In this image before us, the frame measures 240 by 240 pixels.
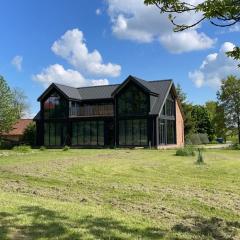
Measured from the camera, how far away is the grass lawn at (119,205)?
317 inches

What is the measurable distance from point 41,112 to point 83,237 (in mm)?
42875

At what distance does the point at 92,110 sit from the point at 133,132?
554 cm

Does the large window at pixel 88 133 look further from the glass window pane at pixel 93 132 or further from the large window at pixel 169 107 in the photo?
the large window at pixel 169 107

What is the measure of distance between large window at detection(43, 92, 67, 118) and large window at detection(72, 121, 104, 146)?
6.16ft

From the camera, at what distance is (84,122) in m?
47.6

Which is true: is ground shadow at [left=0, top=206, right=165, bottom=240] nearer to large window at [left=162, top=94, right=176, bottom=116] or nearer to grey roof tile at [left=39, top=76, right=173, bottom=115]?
grey roof tile at [left=39, top=76, right=173, bottom=115]

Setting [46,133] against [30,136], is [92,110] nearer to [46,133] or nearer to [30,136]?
[46,133]

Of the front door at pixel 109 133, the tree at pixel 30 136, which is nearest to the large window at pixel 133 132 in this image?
the front door at pixel 109 133

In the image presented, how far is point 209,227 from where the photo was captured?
29.1 ft

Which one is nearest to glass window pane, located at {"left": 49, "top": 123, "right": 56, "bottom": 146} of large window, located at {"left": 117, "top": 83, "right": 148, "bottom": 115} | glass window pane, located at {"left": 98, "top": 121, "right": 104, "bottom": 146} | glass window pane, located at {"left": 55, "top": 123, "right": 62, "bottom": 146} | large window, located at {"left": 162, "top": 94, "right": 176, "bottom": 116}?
glass window pane, located at {"left": 55, "top": 123, "right": 62, "bottom": 146}

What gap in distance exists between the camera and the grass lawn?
8.06 meters

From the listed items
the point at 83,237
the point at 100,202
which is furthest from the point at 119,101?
the point at 83,237

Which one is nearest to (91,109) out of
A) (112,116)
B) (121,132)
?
(112,116)

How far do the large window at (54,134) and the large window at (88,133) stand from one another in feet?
3.98
